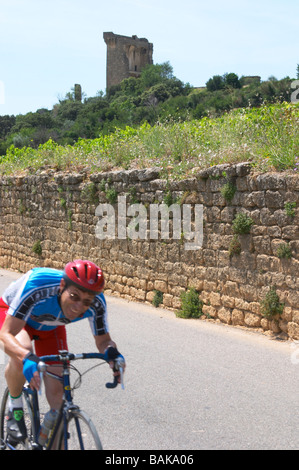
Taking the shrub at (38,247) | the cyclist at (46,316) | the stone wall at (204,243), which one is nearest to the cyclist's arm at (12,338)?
the cyclist at (46,316)

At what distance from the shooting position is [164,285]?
10.4m

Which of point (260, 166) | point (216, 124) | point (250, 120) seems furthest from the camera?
point (216, 124)

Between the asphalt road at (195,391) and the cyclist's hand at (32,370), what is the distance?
1.61m

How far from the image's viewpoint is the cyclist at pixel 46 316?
347 cm

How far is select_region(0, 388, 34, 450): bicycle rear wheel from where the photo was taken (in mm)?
3703

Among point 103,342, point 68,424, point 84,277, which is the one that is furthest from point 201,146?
point 68,424

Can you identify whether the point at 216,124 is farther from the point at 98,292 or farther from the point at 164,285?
the point at 98,292

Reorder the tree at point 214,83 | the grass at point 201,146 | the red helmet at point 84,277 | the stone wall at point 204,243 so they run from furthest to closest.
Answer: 1. the tree at point 214,83
2. the grass at point 201,146
3. the stone wall at point 204,243
4. the red helmet at point 84,277

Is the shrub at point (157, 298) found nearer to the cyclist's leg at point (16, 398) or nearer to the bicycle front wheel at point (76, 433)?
the cyclist's leg at point (16, 398)

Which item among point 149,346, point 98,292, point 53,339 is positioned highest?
point 98,292

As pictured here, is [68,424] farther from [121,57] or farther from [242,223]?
[121,57]

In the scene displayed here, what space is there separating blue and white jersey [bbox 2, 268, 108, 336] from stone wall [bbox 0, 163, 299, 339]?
460 cm
